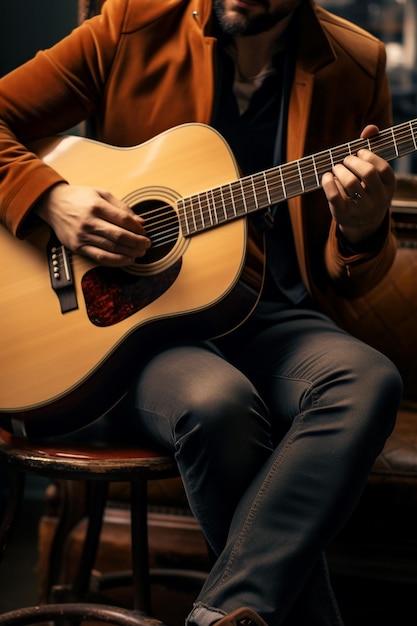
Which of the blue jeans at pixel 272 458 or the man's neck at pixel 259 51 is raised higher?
the man's neck at pixel 259 51

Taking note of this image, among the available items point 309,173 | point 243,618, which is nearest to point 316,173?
point 309,173

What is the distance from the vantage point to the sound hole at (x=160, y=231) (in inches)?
56.6

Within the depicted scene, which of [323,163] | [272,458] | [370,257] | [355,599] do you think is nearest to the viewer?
[272,458]

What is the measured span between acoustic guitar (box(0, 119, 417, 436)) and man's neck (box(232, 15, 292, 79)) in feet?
0.92

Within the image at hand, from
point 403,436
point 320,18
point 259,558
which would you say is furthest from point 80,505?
point 320,18

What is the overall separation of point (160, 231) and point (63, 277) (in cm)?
19

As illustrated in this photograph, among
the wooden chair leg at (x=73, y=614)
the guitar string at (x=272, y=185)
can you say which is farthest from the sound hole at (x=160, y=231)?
the wooden chair leg at (x=73, y=614)

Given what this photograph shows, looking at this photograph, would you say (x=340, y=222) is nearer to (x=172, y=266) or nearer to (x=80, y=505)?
(x=172, y=266)

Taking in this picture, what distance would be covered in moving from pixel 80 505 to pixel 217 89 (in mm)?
1093

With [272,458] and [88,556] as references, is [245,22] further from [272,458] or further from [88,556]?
[88,556]

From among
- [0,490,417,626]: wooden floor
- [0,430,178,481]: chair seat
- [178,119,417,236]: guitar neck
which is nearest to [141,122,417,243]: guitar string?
[178,119,417,236]: guitar neck

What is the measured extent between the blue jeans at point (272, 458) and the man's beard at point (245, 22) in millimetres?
640

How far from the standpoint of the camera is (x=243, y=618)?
114 cm

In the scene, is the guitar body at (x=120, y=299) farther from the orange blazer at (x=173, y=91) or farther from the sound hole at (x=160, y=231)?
the orange blazer at (x=173, y=91)
